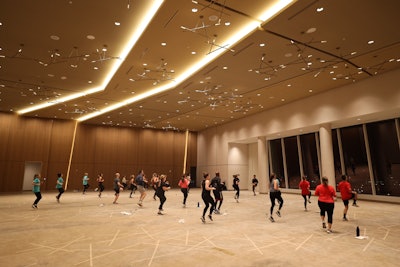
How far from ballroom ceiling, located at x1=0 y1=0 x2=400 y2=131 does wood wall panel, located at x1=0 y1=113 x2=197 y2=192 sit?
17.4 feet

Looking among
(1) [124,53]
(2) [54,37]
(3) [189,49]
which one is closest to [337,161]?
(3) [189,49]

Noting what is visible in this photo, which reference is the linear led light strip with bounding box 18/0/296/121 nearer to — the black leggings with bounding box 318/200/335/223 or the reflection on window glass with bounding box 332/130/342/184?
the black leggings with bounding box 318/200/335/223

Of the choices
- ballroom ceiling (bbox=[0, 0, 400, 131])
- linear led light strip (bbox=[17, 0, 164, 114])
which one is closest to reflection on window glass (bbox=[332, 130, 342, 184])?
ballroom ceiling (bbox=[0, 0, 400, 131])

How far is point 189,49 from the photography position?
993 cm

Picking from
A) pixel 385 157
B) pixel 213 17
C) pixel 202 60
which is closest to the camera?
pixel 213 17

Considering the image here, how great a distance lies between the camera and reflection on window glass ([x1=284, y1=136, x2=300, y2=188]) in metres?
19.6

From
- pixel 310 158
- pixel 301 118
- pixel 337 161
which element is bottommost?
pixel 337 161

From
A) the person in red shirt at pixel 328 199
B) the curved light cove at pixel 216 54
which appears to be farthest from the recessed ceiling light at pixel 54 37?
the person in red shirt at pixel 328 199

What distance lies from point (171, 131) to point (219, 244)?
2265 cm

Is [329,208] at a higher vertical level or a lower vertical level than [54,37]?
lower

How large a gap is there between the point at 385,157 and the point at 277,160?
8.37 m

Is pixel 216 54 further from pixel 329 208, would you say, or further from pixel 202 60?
pixel 329 208

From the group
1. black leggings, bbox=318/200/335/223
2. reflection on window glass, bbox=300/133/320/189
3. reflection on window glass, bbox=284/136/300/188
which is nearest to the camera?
black leggings, bbox=318/200/335/223

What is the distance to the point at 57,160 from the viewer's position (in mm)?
22094
